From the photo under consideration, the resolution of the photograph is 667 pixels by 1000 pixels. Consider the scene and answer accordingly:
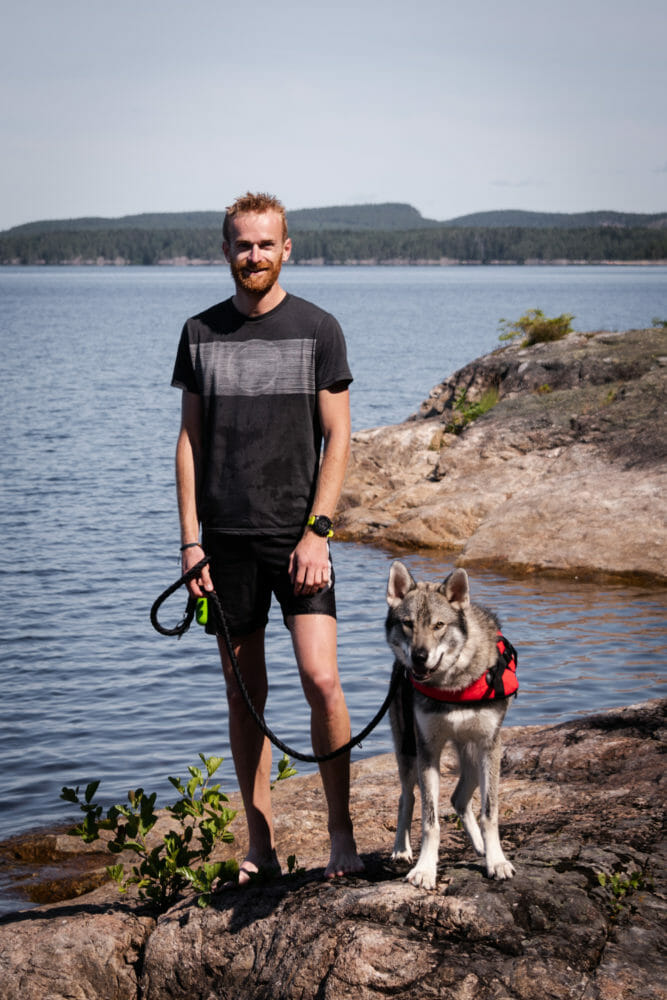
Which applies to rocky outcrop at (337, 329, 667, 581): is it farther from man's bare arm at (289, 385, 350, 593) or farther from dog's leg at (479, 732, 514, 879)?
dog's leg at (479, 732, 514, 879)

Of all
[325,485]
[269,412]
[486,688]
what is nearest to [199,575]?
[325,485]

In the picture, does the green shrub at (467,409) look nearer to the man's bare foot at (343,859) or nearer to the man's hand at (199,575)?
the man's hand at (199,575)

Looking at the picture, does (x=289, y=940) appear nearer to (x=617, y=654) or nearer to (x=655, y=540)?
(x=617, y=654)

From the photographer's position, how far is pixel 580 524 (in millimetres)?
14547

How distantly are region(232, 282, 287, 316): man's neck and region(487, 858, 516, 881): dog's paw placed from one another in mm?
2656

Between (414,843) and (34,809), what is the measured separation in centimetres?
396

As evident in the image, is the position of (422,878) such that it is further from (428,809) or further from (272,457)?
(272,457)

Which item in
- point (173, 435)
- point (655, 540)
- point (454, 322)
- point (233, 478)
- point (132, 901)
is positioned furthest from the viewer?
point (454, 322)

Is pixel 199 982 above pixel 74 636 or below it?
above

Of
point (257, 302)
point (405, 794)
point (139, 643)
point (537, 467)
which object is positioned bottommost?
point (139, 643)

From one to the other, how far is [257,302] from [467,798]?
97.1 inches

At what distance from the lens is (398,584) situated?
4.83m

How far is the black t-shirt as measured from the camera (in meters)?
5.08

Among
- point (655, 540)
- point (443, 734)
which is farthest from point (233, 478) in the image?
point (655, 540)
